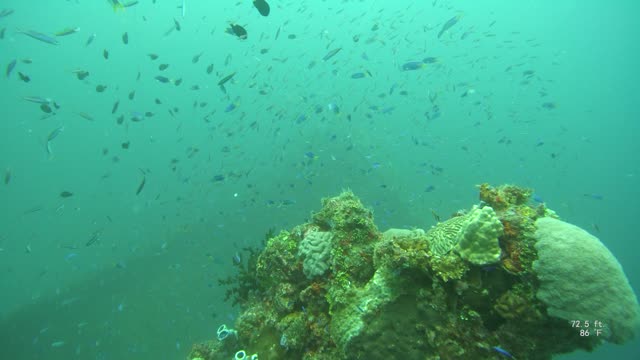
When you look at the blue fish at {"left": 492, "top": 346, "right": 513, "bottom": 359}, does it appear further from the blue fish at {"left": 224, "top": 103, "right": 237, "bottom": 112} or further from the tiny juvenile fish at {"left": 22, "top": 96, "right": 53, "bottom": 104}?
the tiny juvenile fish at {"left": 22, "top": 96, "right": 53, "bottom": 104}

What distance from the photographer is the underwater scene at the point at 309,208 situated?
4.16 m

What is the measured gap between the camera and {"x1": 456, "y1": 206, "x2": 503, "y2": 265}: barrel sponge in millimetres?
3971

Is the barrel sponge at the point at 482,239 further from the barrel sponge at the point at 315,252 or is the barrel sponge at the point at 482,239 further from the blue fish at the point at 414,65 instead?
the blue fish at the point at 414,65

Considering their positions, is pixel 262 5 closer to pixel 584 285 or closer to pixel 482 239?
pixel 482 239

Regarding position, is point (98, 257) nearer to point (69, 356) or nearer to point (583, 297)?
point (69, 356)

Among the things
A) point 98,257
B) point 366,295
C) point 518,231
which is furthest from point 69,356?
point 518,231

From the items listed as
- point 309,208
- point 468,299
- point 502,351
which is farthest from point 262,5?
point 309,208

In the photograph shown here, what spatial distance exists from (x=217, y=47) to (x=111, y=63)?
2729 centimetres

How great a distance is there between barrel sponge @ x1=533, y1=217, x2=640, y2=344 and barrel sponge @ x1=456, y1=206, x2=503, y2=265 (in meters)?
0.58

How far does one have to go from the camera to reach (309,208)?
27656 millimetres

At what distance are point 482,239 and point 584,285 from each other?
116 centimetres

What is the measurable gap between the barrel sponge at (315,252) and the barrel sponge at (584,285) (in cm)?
320

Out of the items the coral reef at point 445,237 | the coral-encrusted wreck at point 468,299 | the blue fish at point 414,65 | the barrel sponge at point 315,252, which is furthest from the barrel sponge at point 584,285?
the blue fish at point 414,65

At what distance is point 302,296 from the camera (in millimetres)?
5816
